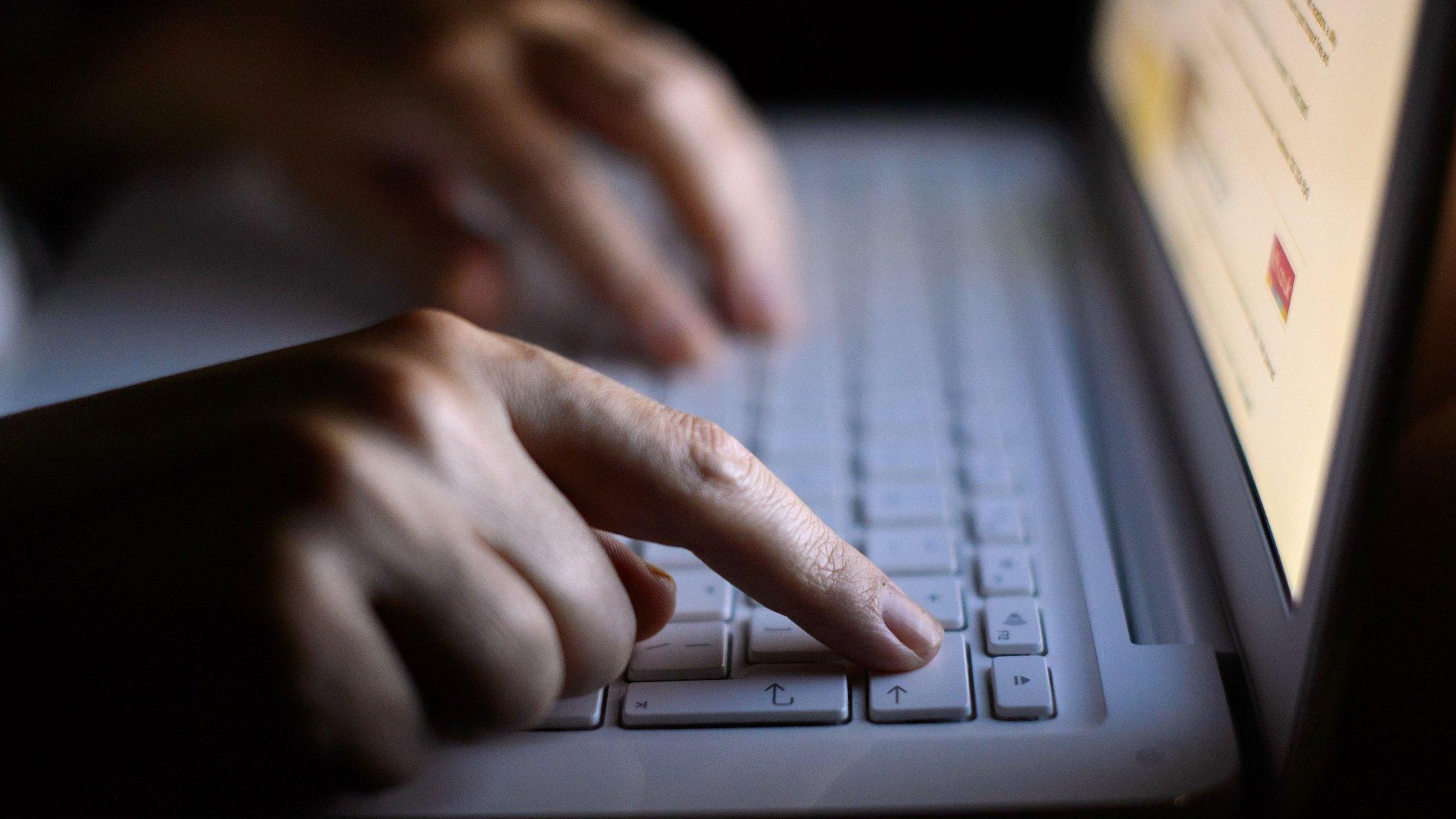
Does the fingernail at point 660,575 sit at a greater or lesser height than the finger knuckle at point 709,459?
lesser

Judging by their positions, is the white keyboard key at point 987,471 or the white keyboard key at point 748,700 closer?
the white keyboard key at point 748,700

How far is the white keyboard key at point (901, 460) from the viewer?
1.57 ft

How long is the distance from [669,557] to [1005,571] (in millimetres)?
138

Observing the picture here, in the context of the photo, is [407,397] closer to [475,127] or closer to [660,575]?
[660,575]

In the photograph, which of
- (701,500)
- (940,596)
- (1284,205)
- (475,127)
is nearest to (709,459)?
(701,500)

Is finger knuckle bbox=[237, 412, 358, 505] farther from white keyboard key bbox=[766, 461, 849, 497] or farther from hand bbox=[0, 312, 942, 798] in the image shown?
white keyboard key bbox=[766, 461, 849, 497]

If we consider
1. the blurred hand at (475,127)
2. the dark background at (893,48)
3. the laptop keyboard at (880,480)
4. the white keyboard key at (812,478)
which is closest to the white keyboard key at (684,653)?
the laptop keyboard at (880,480)

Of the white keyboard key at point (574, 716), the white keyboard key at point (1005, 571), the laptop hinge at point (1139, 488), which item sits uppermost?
the white keyboard key at point (574, 716)

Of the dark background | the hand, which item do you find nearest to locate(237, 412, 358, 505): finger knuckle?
the hand

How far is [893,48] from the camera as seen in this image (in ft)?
3.12

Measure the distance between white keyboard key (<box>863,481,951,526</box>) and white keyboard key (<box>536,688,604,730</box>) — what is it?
15 cm

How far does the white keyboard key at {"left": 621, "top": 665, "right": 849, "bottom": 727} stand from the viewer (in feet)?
1.14

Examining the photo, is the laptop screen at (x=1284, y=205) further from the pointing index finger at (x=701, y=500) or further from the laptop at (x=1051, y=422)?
the pointing index finger at (x=701, y=500)

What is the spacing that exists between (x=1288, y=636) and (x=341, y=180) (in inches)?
25.5
